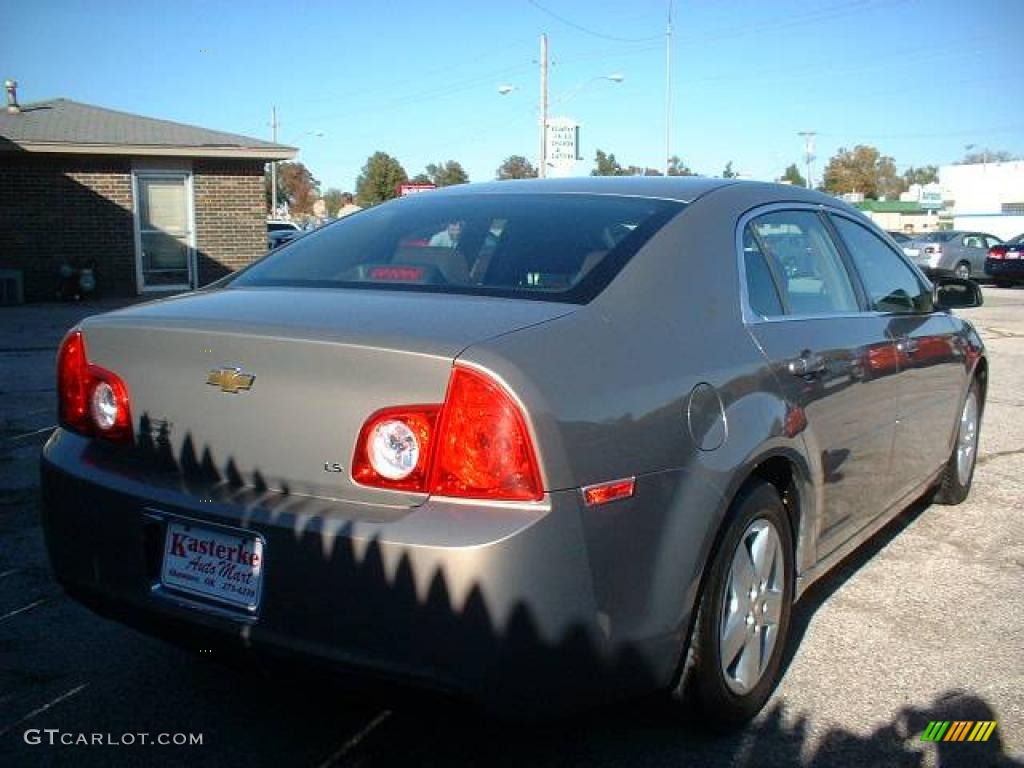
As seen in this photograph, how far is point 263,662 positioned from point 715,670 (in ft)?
4.03

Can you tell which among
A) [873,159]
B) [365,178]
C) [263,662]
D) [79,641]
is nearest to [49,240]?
[79,641]

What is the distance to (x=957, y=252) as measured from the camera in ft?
Result: 97.5

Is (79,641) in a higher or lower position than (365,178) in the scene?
lower

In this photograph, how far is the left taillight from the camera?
276 centimetres

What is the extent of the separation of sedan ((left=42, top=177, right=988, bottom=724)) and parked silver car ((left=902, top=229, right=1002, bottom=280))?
28.7 metres

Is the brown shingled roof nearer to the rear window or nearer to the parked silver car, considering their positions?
the rear window

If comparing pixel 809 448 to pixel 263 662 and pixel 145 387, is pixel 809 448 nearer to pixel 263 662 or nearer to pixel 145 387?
pixel 263 662

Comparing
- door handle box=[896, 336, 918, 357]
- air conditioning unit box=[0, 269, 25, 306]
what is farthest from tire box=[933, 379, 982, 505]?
air conditioning unit box=[0, 269, 25, 306]

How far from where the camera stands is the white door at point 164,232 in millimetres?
17500

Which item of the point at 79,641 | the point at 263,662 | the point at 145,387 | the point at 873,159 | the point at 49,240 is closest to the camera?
the point at 263,662

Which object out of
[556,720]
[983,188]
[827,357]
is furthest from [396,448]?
[983,188]

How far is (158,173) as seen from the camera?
1758cm

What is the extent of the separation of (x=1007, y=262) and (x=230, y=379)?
28.3 m

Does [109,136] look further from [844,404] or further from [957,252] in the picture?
[957,252]
